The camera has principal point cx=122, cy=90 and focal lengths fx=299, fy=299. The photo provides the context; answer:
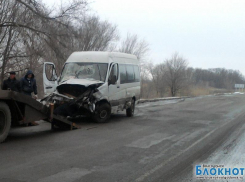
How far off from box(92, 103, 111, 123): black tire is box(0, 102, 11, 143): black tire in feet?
12.7

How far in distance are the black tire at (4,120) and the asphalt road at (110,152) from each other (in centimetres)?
24

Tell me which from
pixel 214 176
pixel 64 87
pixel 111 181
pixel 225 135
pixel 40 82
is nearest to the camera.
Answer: pixel 111 181

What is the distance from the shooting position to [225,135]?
29.9 feet

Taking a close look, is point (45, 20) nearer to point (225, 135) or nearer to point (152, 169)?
point (225, 135)

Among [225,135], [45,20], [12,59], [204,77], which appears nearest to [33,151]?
[225,135]

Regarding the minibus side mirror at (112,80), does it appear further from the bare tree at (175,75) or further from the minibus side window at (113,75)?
the bare tree at (175,75)

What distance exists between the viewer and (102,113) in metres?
11.0

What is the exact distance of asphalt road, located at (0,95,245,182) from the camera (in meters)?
5.05

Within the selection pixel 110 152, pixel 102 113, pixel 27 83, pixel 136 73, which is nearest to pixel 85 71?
pixel 102 113

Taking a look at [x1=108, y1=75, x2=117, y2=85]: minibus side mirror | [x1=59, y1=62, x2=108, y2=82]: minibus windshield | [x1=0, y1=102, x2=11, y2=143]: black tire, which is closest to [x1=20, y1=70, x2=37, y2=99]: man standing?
[x1=59, y1=62, x2=108, y2=82]: minibus windshield

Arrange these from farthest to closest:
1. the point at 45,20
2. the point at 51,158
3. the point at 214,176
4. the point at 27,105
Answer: the point at 45,20 < the point at 27,105 < the point at 51,158 < the point at 214,176

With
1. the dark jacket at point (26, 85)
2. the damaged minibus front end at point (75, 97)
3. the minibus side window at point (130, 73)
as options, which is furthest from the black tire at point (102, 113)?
the dark jacket at point (26, 85)

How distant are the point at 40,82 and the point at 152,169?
2210 centimetres

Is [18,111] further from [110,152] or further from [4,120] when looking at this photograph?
[110,152]
